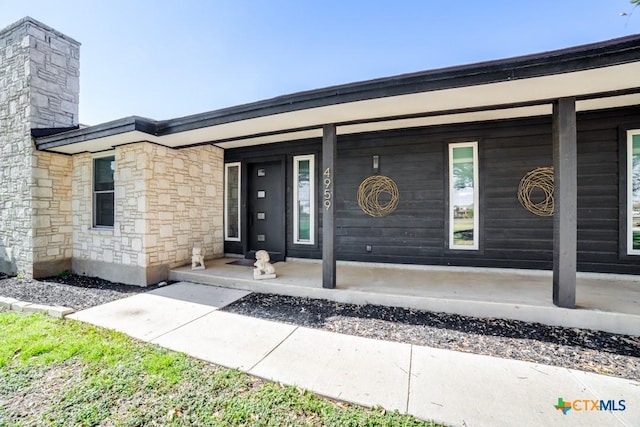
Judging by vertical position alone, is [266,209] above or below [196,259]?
above

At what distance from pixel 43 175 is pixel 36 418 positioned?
5.24 m

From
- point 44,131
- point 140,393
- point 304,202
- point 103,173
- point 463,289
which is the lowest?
point 140,393

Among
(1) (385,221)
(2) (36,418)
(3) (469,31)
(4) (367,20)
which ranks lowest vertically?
(2) (36,418)

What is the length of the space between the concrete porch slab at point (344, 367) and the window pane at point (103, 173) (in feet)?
16.0

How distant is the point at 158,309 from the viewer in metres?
3.48

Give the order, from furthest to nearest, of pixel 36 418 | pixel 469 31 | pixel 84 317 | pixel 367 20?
pixel 367 20
pixel 469 31
pixel 84 317
pixel 36 418

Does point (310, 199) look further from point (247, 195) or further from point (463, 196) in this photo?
point (463, 196)

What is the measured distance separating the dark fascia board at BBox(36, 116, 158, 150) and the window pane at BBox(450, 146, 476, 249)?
16.6 feet

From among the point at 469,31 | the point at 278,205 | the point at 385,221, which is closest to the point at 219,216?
the point at 278,205

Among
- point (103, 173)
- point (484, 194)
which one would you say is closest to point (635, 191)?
point (484, 194)

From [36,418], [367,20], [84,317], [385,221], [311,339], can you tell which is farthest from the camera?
[367,20]

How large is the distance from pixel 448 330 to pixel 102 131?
572 centimetres

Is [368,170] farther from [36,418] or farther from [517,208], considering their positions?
[36,418]

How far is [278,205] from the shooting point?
5.76 meters
